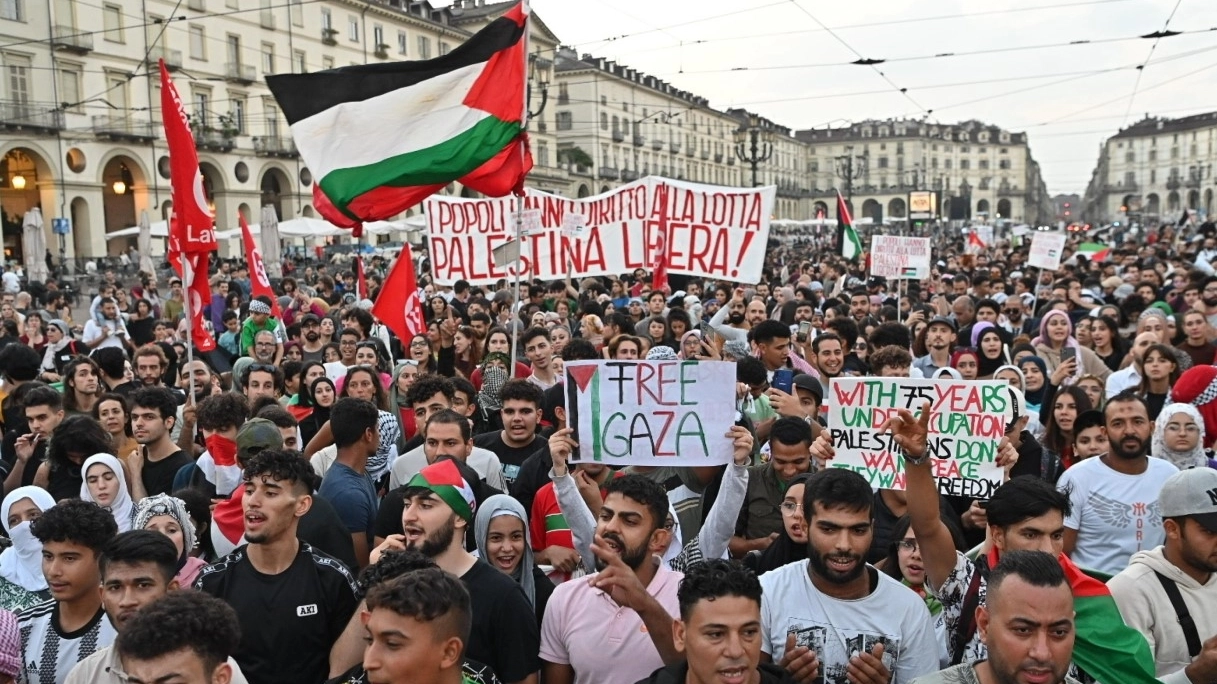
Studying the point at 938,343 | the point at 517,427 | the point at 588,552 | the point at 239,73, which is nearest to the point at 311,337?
the point at 517,427

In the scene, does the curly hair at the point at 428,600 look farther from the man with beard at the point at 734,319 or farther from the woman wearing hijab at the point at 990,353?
the man with beard at the point at 734,319

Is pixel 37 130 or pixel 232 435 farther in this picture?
pixel 37 130

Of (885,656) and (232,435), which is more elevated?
(232,435)

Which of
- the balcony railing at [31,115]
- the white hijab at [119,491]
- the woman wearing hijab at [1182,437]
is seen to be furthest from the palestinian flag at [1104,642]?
the balcony railing at [31,115]

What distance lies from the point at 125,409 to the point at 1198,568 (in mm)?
5841

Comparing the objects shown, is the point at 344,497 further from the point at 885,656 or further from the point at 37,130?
the point at 37,130

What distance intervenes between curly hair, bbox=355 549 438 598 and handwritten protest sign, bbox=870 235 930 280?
12145mm

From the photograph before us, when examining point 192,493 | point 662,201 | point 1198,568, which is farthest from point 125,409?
point 662,201

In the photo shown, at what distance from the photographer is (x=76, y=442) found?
5.34 meters

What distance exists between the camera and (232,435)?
580 centimetres

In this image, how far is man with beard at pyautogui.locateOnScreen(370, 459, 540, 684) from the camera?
3564mm

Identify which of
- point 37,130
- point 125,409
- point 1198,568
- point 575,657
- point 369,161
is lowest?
point 575,657

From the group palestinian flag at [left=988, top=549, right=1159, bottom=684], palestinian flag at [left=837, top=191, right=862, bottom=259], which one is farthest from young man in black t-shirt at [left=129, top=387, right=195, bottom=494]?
palestinian flag at [left=837, top=191, right=862, bottom=259]

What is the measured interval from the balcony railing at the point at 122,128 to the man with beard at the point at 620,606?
148 ft
